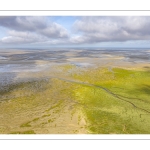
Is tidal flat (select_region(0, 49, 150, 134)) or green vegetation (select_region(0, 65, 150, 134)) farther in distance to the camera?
green vegetation (select_region(0, 65, 150, 134))

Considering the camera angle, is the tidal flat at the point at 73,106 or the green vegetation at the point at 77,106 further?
the green vegetation at the point at 77,106
